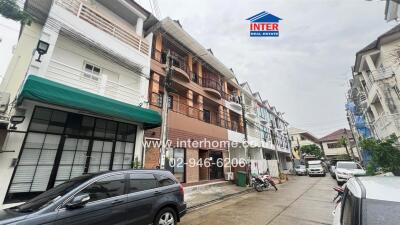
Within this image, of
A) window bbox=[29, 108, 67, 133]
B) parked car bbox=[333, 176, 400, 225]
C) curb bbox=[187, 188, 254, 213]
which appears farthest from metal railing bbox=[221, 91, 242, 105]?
parked car bbox=[333, 176, 400, 225]

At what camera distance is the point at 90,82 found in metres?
8.18

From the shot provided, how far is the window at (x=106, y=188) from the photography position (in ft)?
12.2

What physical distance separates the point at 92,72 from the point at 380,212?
32.4 ft

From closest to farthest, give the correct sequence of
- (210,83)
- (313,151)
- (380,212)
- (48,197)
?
(380,212) → (48,197) → (210,83) → (313,151)

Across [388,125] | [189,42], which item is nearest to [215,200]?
[189,42]

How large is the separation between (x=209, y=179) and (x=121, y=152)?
24.6 ft

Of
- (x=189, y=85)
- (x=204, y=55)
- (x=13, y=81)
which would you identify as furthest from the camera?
(x=204, y=55)

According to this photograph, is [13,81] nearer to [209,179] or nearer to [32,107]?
[32,107]

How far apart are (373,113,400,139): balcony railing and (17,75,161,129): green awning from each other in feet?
55.1

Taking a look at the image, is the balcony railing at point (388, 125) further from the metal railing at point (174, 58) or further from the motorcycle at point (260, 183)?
the metal railing at point (174, 58)

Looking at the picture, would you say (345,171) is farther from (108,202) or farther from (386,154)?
(108,202)

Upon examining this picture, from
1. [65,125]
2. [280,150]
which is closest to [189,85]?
[65,125]

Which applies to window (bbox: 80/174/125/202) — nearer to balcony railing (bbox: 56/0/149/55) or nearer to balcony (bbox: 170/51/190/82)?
balcony railing (bbox: 56/0/149/55)

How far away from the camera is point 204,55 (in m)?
15.6
